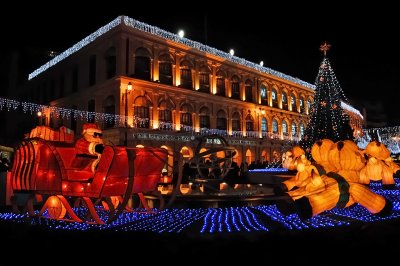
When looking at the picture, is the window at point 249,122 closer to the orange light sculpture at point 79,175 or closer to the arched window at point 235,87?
the arched window at point 235,87

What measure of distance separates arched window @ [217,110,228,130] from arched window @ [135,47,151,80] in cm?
928

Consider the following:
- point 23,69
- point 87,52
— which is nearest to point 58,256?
point 87,52

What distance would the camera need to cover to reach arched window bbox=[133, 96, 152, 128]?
28.1 m

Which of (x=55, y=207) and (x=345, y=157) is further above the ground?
(x=345, y=157)

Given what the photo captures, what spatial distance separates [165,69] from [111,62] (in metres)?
4.52

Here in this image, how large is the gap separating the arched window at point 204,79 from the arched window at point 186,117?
98.2 inches

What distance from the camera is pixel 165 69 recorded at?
30906 millimetres

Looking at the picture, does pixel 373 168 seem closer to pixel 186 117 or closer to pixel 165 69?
pixel 165 69

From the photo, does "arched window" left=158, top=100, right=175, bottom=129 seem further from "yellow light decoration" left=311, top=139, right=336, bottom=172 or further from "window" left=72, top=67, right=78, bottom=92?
"yellow light decoration" left=311, top=139, right=336, bottom=172

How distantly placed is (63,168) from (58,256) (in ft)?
7.42

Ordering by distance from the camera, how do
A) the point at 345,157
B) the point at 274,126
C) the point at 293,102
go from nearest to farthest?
the point at 345,157
the point at 274,126
the point at 293,102

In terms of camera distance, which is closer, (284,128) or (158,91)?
(158,91)

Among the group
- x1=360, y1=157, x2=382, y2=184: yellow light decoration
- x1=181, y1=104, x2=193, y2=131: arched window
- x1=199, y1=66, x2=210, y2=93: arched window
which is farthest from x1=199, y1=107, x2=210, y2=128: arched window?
x1=360, y1=157, x2=382, y2=184: yellow light decoration

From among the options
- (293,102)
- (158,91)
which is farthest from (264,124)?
(158,91)
